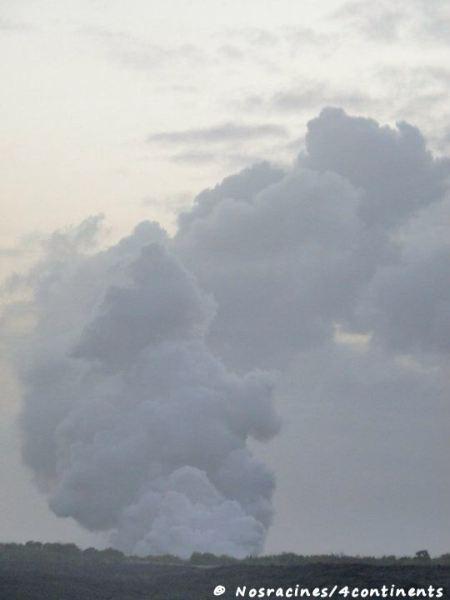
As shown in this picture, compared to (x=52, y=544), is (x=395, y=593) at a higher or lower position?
lower

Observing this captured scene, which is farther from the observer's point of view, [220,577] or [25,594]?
[220,577]

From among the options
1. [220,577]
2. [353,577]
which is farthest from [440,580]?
[220,577]

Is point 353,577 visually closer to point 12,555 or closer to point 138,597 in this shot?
point 138,597

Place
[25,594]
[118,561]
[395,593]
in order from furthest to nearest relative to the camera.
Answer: [118,561] → [25,594] → [395,593]

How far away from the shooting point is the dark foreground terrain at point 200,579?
219ft

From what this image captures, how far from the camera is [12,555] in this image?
97875mm

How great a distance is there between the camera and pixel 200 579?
77.0m

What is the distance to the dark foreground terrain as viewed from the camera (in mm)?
66750

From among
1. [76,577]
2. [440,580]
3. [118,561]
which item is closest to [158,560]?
[118,561]

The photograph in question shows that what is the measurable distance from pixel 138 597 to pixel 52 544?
41.7 m

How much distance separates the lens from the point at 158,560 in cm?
10212

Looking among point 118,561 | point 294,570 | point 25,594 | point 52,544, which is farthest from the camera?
point 52,544

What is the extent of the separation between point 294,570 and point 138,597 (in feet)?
31.2

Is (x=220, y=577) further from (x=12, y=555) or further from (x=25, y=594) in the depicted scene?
(x=12, y=555)
